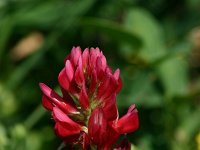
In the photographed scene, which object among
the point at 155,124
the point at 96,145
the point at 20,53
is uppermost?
the point at 20,53

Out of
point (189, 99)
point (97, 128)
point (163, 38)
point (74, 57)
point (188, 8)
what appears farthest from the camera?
point (188, 8)

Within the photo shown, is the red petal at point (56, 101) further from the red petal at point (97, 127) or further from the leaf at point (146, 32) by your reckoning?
the leaf at point (146, 32)

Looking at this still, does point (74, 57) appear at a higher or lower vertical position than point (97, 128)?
higher

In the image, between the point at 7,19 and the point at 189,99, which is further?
the point at 7,19

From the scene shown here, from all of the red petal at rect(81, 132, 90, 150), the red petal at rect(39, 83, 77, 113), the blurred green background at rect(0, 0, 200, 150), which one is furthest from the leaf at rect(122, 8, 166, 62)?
the red petal at rect(81, 132, 90, 150)

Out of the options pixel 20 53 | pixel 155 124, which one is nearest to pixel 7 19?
pixel 20 53

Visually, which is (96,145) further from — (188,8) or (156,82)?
(188,8)

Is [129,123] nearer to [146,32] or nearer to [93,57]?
[93,57]
